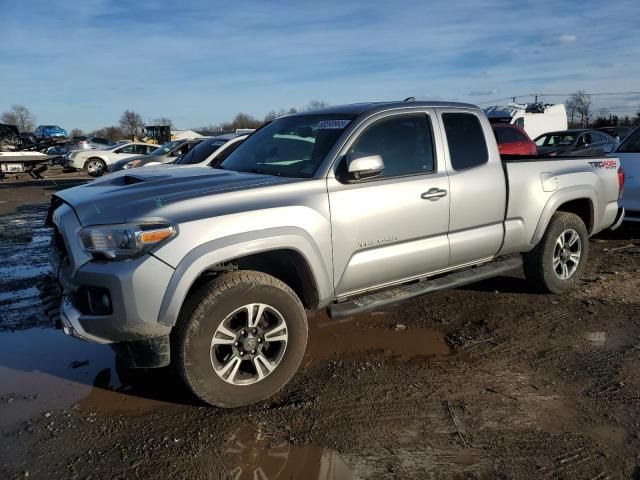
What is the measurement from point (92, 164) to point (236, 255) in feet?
71.7

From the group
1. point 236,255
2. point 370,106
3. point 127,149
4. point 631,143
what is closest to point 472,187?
point 370,106

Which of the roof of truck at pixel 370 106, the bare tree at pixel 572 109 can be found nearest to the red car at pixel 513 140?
the roof of truck at pixel 370 106

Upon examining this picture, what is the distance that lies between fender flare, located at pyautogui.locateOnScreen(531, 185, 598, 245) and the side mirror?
2154 mm

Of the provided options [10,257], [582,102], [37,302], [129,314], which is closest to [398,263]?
[129,314]

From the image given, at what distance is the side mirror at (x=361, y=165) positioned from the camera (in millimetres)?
3748

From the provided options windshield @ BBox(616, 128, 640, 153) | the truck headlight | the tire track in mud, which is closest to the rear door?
the truck headlight

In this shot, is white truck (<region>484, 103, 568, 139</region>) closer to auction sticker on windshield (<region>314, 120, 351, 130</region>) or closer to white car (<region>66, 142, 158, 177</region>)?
white car (<region>66, 142, 158, 177</region>)

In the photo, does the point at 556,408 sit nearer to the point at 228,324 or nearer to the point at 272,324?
the point at 272,324

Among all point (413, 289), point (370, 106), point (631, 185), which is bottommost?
point (413, 289)

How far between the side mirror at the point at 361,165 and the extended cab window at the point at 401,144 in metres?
0.24

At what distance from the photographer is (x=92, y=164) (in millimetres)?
22938

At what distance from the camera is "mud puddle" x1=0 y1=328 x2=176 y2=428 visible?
3578mm

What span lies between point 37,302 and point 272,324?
3323 mm

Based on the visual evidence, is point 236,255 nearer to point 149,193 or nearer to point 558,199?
point 149,193
